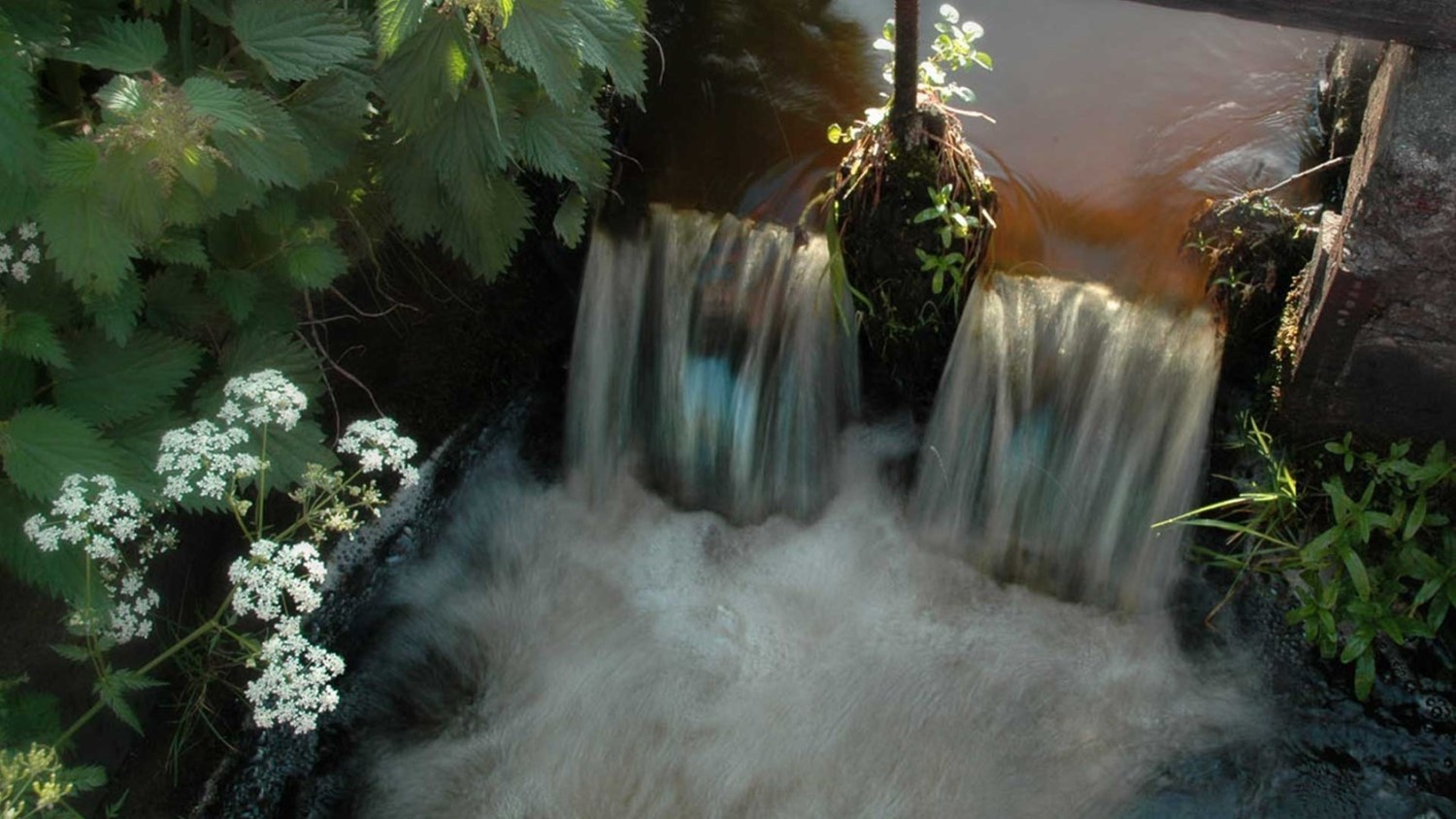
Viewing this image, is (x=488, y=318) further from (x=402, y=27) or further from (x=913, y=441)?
(x=402, y=27)

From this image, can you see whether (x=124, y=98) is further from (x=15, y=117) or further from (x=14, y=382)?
(x=14, y=382)

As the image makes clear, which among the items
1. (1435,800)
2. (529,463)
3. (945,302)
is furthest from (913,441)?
(1435,800)

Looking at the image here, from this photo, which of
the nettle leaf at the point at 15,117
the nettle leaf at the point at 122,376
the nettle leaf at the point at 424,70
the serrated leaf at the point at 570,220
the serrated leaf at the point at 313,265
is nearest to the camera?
the nettle leaf at the point at 15,117

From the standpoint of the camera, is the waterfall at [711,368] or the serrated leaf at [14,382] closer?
the serrated leaf at [14,382]

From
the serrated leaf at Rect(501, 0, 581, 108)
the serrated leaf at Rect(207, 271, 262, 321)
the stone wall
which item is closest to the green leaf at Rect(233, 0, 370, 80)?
the serrated leaf at Rect(501, 0, 581, 108)

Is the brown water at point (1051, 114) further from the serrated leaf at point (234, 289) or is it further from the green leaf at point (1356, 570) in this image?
the serrated leaf at point (234, 289)

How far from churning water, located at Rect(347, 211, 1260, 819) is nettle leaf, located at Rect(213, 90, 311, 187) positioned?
124cm

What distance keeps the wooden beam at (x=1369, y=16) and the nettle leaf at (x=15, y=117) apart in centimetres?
221

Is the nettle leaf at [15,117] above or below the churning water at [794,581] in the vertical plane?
above

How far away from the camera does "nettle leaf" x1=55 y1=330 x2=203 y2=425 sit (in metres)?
2.54

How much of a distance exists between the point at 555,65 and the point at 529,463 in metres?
1.60

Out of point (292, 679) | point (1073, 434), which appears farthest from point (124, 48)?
point (1073, 434)

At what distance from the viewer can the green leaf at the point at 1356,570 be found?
283 cm

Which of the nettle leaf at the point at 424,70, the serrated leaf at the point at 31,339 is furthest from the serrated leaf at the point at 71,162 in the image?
the nettle leaf at the point at 424,70
